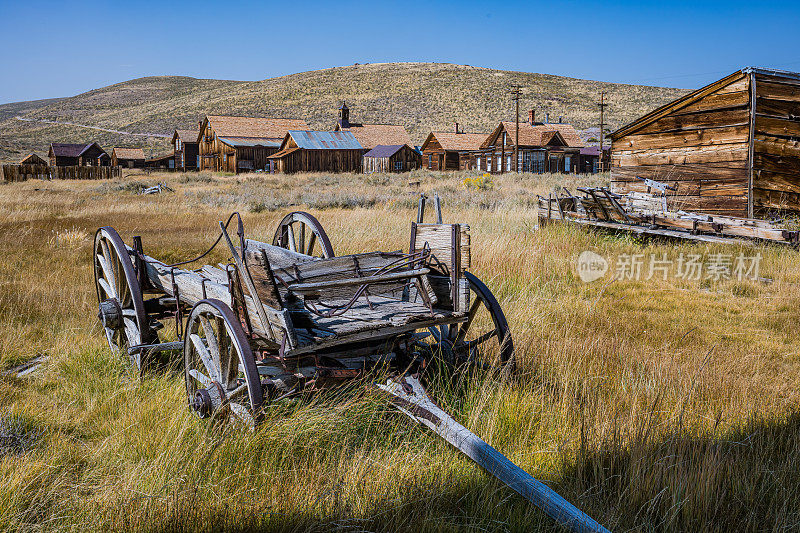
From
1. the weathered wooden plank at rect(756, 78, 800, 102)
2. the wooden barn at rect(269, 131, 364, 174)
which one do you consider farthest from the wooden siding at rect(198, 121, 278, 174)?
the weathered wooden plank at rect(756, 78, 800, 102)

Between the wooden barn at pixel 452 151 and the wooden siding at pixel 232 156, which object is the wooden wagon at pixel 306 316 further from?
the wooden barn at pixel 452 151

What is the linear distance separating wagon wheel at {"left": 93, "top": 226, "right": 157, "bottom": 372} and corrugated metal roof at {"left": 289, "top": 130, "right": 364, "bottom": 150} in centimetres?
4454

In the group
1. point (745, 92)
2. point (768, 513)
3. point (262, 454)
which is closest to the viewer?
point (768, 513)

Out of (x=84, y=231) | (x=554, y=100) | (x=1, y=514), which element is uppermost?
(x=554, y=100)

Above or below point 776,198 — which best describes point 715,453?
below

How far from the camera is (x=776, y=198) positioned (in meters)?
12.5

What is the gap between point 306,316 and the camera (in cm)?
346

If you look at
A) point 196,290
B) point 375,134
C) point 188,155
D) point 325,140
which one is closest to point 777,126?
point 196,290

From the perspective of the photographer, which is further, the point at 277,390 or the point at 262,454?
the point at 277,390

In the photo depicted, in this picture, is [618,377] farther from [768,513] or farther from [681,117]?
[681,117]

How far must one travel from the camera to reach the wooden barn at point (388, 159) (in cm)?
4938

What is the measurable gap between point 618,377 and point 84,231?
11.1 m

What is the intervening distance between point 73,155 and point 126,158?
596 centimetres

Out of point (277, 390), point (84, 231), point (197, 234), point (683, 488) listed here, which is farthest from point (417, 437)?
point (84, 231)
